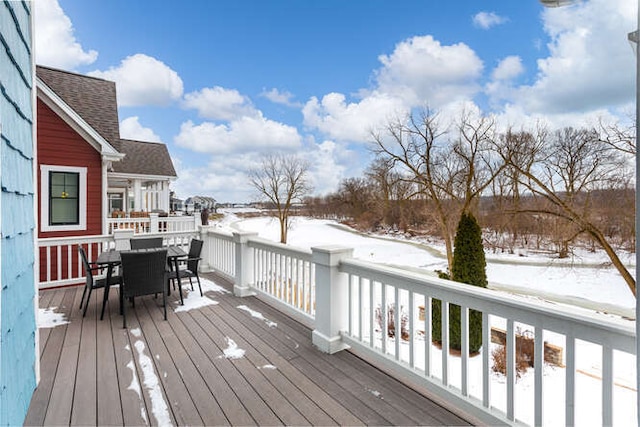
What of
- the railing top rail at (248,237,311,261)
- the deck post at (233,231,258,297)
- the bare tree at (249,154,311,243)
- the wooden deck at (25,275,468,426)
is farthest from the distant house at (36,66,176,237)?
the bare tree at (249,154,311,243)

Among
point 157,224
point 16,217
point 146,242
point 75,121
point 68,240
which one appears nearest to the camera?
point 16,217

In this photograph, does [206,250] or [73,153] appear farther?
[73,153]

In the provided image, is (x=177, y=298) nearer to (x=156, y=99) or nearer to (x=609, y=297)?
(x=156, y=99)

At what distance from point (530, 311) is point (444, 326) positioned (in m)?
0.57

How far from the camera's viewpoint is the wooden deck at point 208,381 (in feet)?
6.65

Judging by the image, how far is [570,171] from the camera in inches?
548

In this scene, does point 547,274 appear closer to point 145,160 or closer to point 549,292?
point 549,292

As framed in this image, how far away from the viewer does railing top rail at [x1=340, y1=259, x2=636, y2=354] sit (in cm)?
136

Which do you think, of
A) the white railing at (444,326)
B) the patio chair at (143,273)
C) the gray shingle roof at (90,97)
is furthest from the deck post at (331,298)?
the gray shingle roof at (90,97)

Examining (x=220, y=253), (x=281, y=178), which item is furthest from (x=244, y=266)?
(x=281, y=178)

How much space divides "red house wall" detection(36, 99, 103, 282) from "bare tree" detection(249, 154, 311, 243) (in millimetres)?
20092

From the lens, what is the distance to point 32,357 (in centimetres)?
225

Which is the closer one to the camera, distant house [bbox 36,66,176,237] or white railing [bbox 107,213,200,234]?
distant house [bbox 36,66,176,237]

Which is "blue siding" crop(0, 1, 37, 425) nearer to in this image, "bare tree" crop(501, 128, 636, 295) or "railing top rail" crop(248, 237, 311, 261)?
"railing top rail" crop(248, 237, 311, 261)
